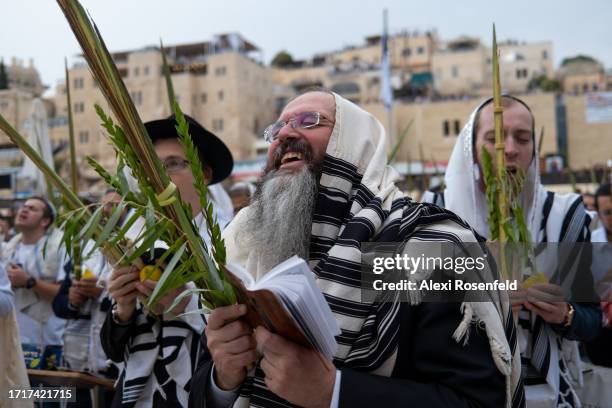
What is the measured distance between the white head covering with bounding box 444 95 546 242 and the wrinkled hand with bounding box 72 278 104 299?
2.35 m

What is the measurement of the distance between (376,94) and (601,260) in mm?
67728

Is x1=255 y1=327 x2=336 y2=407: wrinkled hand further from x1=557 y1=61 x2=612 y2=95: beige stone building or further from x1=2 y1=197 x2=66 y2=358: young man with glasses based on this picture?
x1=557 y1=61 x2=612 y2=95: beige stone building

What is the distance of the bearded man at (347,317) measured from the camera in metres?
1.60

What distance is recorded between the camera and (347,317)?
1783mm

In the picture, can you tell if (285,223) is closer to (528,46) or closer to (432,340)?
(432,340)

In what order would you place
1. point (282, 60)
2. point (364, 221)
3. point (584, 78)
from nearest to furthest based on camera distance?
point (364, 221), point (584, 78), point (282, 60)

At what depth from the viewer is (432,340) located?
68.3 inches

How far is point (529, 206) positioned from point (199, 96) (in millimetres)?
67741

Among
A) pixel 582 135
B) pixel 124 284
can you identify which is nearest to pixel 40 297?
pixel 124 284

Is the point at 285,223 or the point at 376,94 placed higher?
the point at 376,94

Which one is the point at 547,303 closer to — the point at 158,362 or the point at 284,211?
the point at 284,211

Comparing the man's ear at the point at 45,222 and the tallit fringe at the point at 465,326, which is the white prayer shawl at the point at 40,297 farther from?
the tallit fringe at the point at 465,326

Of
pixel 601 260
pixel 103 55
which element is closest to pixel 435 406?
pixel 103 55

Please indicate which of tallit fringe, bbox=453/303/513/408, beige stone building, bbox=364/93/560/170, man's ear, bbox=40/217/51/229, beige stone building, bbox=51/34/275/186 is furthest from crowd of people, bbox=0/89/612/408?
beige stone building, bbox=51/34/275/186
